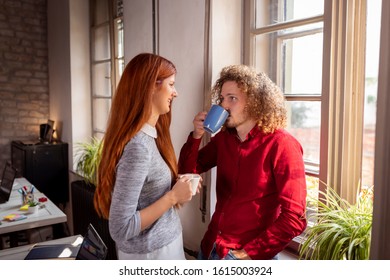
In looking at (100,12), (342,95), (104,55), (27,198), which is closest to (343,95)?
(342,95)

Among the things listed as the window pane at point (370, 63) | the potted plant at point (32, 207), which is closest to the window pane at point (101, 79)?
the potted plant at point (32, 207)

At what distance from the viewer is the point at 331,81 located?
1139 millimetres

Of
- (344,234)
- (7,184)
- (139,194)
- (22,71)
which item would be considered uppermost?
(22,71)

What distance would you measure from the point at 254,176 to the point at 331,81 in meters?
0.40

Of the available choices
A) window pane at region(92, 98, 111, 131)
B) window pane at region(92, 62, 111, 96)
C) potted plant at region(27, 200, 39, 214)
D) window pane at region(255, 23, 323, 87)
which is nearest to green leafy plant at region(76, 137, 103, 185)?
window pane at region(92, 98, 111, 131)

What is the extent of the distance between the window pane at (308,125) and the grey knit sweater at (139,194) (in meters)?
0.57

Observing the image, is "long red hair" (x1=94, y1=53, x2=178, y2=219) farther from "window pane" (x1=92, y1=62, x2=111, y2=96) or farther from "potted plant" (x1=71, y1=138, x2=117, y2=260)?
"window pane" (x1=92, y1=62, x2=111, y2=96)

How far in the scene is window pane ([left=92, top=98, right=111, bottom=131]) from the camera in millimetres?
2877

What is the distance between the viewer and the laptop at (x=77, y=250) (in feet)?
3.18

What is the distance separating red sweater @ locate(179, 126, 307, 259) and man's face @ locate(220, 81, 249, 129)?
54 millimetres

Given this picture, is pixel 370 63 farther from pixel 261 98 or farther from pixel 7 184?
pixel 7 184
